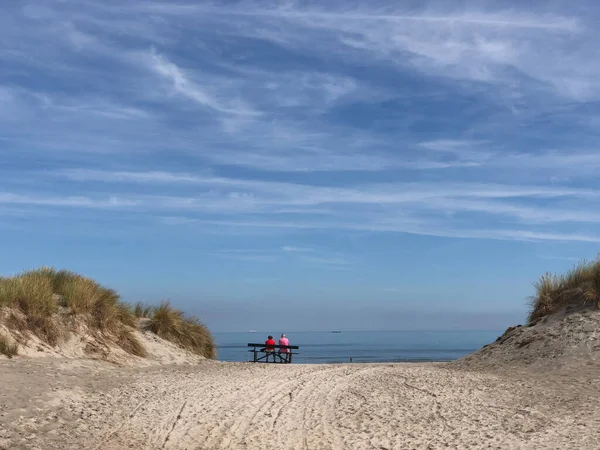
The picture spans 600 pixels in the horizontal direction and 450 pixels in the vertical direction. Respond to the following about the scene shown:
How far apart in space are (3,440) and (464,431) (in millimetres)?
6764

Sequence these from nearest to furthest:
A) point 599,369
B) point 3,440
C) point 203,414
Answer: point 3,440
point 203,414
point 599,369

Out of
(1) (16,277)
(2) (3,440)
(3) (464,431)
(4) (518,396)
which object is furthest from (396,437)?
(1) (16,277)

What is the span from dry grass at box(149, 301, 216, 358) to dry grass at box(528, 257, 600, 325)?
36.8 feet

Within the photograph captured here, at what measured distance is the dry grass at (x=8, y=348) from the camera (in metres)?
13.2

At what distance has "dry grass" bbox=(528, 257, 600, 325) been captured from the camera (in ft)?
59.4

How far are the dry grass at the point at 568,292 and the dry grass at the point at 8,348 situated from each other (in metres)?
15.0

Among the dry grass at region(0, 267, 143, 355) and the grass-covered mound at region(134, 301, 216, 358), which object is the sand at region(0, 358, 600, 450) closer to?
the dry grass at region(0, 267, 143, 355)

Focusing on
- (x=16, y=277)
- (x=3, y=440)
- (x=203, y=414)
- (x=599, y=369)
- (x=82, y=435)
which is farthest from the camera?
(x=16, y=277)

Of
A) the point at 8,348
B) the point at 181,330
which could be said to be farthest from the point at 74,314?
the point at 181,330

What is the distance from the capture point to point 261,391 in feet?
40.2

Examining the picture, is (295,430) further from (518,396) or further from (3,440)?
(518,396)

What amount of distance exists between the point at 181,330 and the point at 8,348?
788 centimetres

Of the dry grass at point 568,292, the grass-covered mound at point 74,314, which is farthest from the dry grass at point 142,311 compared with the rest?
the dry grass at point 568,292

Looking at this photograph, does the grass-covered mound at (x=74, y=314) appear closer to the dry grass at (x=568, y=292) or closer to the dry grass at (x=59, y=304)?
the dry grass at (x=59, y=304)
